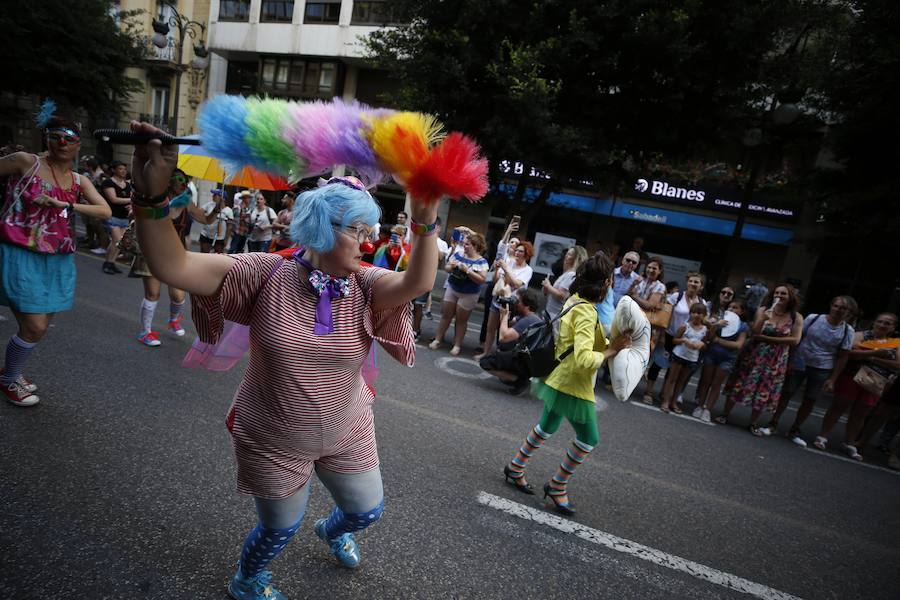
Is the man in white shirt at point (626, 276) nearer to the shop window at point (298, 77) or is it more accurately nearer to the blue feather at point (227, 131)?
the blue feather at point (227, 131)

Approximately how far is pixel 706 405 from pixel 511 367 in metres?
2.77

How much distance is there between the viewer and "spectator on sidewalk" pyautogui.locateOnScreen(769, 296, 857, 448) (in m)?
5.92

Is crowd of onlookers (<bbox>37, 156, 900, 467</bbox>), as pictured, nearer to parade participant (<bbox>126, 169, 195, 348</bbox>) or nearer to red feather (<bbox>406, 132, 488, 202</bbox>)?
parade participant (<bbox>126, 169, 195, 348</bbox>)

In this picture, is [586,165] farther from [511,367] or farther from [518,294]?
[511,367]

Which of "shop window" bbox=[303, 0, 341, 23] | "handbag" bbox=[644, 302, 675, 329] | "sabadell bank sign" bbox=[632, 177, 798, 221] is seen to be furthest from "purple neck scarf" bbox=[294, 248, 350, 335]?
"shop window" bbox=[303, 0, 341, 23]

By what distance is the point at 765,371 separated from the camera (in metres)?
6.04

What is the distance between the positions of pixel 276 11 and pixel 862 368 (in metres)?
24.0

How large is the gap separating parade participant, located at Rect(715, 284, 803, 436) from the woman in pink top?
5646 mm

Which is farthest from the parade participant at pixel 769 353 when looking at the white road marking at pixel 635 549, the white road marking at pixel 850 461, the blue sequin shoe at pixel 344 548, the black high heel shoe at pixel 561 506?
the blue sequin shoe at pixel 344 548

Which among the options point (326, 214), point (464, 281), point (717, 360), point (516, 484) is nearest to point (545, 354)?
point (516, 484)

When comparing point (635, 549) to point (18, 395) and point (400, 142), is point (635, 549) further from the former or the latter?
point (18, 395)

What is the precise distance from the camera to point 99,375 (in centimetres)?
429

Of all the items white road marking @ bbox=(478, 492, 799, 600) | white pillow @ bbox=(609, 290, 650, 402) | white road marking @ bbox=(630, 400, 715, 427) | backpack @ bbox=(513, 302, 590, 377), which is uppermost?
white pillow @ bbox=(609, 290, 650, 402)

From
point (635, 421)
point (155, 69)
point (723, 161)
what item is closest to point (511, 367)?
point (635, 421)
